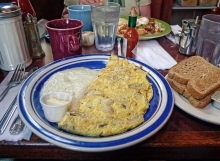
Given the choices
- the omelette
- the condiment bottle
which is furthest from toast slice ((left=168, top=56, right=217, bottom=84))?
the condiment bottle

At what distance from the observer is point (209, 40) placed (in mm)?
918

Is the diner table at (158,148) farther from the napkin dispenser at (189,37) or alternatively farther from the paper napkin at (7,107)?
the napkin dispenser at (189,37)

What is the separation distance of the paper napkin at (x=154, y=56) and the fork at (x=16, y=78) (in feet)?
1.85

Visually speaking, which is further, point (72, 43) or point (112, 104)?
point (72, 43)

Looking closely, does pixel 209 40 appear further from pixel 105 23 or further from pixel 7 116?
pixel 7 116

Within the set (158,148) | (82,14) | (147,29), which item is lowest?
(158,148)

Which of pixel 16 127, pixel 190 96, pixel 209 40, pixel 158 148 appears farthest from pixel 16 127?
pixel 209 40

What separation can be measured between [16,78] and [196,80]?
2.36ft

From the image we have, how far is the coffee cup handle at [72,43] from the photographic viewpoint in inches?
32.3

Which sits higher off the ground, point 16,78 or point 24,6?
point 24,6

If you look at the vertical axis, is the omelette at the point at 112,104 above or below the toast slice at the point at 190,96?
above

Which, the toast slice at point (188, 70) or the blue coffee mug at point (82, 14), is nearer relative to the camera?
the toast slice at point (188, 70)

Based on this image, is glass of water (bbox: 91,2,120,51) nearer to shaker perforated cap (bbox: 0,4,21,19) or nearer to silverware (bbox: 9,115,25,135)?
shaker perforated cap (bbox: 0,4,21,19)

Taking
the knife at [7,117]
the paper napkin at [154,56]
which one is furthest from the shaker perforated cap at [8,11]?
the paper napkin at [154,56]
